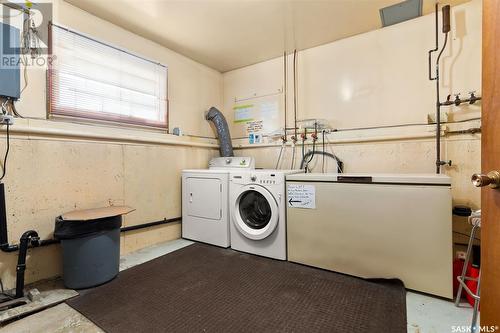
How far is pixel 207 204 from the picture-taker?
9.10 feet

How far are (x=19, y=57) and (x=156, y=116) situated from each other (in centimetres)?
123

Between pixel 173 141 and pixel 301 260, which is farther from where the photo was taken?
pixel 173 141

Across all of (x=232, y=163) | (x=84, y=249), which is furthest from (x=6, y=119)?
(x=232, y=163)

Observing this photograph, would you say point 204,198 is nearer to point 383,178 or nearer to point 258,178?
point 258,178

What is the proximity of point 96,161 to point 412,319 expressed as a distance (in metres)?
2.74

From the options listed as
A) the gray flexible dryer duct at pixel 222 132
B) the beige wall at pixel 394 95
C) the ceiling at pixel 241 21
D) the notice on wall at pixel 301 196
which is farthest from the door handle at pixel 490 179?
the gray flexible dryer duct at pixel 222 132

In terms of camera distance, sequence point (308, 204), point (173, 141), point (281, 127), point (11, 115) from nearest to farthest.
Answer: point (11, 115)
point (308, 204)
point (173, 141)
point (281, 127)

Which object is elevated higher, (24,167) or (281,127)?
(281,127)

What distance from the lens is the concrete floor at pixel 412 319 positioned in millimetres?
1395

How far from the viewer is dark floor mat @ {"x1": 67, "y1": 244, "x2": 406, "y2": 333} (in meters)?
A: 1.43

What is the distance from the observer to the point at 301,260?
225 centimetres

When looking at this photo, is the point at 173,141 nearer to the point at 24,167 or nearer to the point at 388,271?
the point at 24,167

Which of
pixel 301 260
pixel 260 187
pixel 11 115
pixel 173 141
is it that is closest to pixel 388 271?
pixel 301 260

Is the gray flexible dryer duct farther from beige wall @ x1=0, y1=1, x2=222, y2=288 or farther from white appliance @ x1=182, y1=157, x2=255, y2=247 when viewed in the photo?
white appliance @ x1=182, y1=157, x2=255, y2=247
